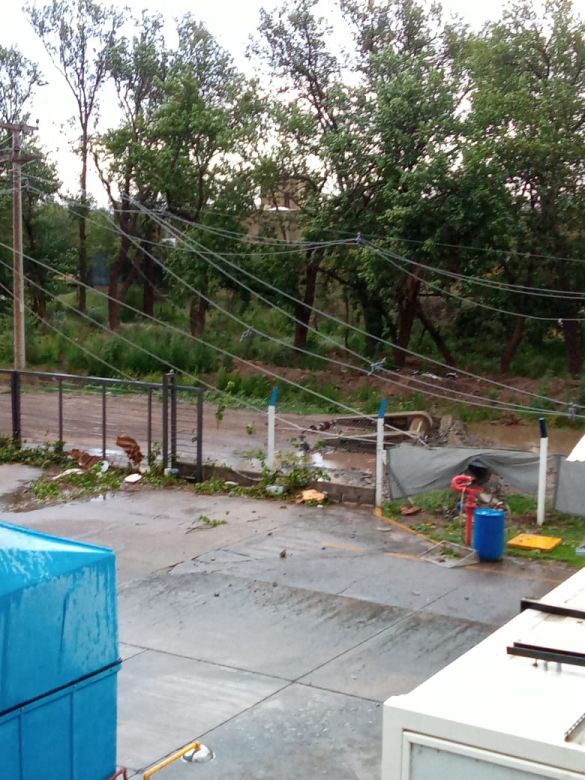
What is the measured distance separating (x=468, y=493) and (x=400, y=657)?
4.41 metres

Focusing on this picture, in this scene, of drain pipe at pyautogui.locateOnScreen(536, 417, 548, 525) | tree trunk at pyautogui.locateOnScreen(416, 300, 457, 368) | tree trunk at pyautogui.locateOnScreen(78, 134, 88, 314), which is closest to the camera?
drain pipe at pyautogui.locateOnScreen(536, 417, 548, 525)

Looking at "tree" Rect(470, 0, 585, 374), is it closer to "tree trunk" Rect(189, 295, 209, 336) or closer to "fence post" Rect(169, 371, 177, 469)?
"tree trunk" Rect(189, 295, 209, 336)

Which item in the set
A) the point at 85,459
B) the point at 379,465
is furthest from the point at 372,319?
the point at 379,465

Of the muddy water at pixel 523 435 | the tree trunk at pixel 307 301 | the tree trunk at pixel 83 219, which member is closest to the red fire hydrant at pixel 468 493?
the muddy water at pixel 523 435

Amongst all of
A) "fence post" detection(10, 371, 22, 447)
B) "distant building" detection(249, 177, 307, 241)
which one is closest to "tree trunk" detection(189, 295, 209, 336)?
"distant building" detection(249, 177, 307, 241)

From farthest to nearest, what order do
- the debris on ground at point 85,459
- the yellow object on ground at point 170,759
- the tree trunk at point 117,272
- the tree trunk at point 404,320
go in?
the tree trunk at point 117,272, the tree trunk at point 404,320, the debris on ground at point 85,459, the yellow object on ground at point 170,759

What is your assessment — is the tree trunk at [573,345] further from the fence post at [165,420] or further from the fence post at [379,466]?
the fence post at [379,466]

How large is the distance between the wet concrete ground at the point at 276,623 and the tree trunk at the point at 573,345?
61.7 ft

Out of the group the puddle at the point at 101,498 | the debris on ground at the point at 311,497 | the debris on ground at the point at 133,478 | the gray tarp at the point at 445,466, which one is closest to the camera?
the gray tarp at the point at 445,466

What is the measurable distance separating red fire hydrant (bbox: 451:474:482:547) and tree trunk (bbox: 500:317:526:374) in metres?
19.0

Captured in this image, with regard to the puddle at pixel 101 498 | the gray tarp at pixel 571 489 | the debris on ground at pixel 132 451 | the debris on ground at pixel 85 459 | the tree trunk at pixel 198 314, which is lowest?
the puddle at pixel 101 498

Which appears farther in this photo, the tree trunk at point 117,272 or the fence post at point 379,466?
the tree trunk at point 117,272

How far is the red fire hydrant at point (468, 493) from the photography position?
506 inches

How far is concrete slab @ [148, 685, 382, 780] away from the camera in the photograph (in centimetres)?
681
